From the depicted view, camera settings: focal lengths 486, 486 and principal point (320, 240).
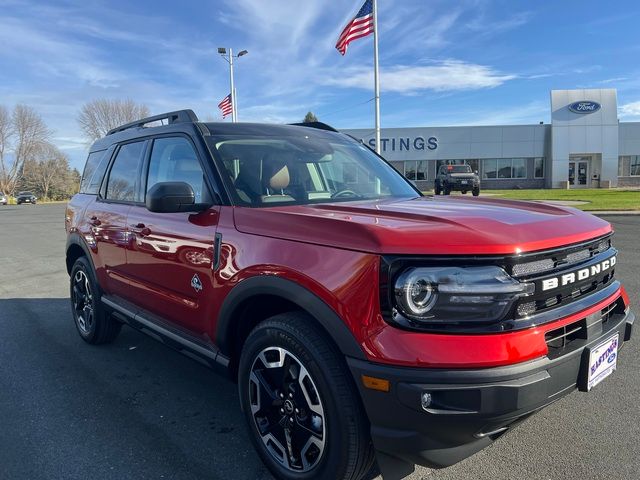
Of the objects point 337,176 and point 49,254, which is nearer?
point 337,176

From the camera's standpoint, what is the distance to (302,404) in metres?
2.32

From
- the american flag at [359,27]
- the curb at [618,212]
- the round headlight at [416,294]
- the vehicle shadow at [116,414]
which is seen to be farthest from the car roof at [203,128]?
the curb at [618,212]

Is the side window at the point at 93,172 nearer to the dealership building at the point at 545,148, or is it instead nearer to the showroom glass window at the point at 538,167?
the dealership building at the point at 545,148

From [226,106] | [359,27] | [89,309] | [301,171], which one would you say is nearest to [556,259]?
[301,171]

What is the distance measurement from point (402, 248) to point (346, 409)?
2.36 ft

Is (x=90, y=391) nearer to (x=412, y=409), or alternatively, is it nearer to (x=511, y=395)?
(x=412, y=409)

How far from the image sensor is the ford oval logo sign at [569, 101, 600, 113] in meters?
39.4

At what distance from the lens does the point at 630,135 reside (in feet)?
134

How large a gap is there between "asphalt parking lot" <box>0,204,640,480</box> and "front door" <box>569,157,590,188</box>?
4154 centimetres

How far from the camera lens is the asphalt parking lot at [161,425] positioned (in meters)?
2.63

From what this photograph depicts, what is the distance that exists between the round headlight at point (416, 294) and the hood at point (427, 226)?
112 millimetres

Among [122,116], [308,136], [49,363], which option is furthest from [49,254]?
[122,116]

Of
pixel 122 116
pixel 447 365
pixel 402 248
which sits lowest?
pixel 447 365

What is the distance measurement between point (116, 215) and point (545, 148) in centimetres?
4312
